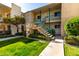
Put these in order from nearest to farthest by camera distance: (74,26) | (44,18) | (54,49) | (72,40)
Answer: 1. (54,49)
2. (72,40)
3. (74,26)
4. (44,18)

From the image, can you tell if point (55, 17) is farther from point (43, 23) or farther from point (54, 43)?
point (54, 43)

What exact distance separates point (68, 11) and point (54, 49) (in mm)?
1805

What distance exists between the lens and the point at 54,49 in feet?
16.7

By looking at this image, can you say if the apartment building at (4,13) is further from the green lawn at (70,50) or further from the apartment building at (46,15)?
the green lawn at (70,50)

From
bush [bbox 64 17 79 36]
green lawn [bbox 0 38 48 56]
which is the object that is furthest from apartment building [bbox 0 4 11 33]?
bush [bbox 64 17 79 36]

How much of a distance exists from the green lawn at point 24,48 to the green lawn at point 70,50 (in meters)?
0.84

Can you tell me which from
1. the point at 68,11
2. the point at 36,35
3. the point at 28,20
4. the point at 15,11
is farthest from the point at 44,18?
the point at 15,11

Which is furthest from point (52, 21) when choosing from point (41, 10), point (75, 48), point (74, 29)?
point (75, 48)

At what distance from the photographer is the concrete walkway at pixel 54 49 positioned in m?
4.73

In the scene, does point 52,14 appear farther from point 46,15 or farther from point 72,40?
point 72,40

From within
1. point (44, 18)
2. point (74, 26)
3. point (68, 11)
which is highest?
point (68, 11)

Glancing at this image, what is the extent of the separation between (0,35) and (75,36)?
10.6ft

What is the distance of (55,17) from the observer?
6230mm

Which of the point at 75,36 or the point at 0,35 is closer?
the point at 75,36
